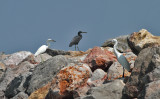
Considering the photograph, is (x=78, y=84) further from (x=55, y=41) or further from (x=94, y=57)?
(x=55, y=41)

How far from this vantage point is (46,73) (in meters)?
17.8

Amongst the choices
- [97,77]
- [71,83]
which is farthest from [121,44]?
[71,83]

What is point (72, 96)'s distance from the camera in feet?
47.0

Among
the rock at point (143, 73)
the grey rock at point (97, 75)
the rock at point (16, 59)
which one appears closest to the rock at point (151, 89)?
the rock at point (143, 73)

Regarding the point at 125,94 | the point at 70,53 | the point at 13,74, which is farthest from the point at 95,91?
the point at 70,53

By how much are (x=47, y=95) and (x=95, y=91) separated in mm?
4219

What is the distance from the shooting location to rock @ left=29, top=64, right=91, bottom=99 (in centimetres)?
1399

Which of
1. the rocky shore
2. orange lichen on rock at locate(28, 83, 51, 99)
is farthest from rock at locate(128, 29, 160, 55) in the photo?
orange lichen on rock at locate(28, 83, 51, 99)

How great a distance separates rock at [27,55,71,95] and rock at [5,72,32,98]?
1.33m

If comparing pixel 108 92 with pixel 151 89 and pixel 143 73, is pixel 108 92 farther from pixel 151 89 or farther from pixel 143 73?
pixel 151 89

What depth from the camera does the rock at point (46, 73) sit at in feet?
57.3

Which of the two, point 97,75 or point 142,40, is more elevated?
point 142,40

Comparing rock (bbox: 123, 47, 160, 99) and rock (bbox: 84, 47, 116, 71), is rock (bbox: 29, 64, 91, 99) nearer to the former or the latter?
rock (bbox: 84, 47, 116, 71)

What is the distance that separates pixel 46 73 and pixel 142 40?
19.7 ft
